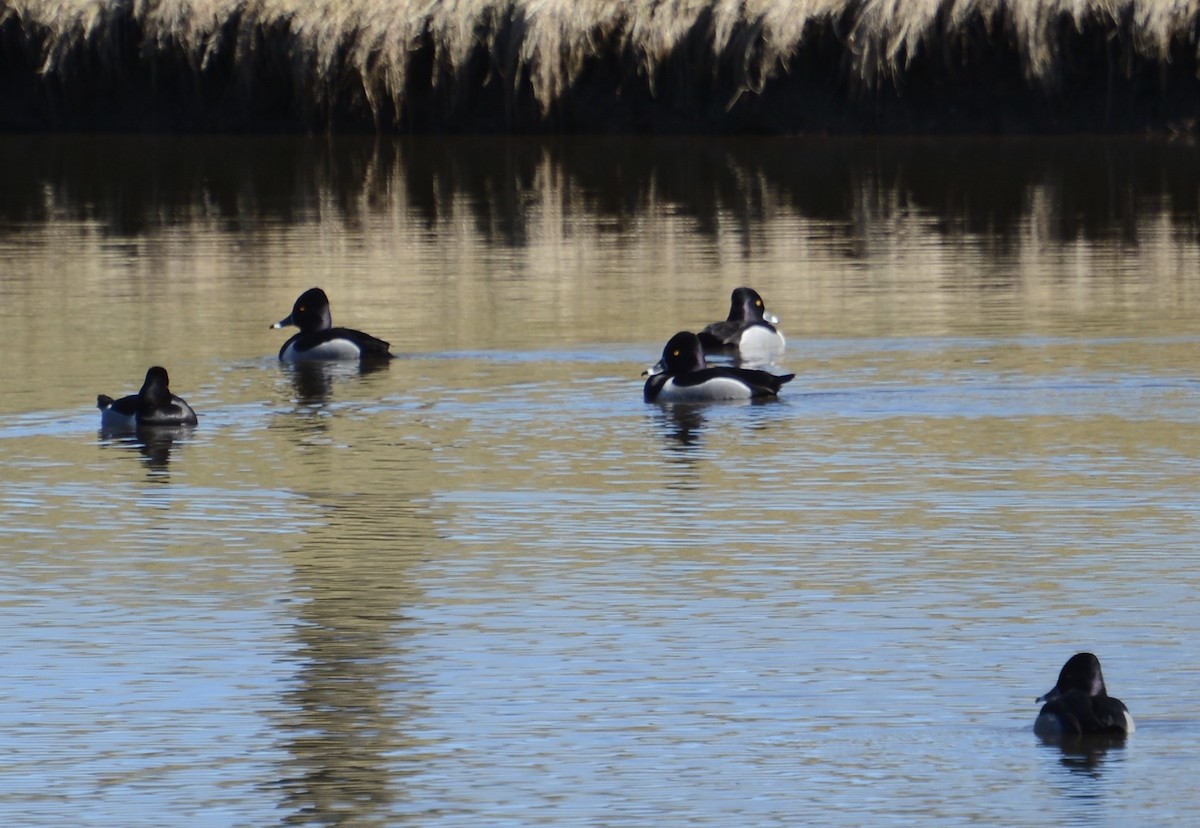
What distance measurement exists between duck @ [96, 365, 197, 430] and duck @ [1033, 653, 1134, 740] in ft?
24.1

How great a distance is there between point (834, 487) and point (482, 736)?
4503 mm

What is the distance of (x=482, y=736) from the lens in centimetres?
771

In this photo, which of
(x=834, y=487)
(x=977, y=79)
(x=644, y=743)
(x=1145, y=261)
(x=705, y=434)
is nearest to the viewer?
(x=644, y=743)

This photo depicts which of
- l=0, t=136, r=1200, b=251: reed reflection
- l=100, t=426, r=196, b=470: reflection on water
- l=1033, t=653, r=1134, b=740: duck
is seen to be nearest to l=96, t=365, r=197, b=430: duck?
l=100, t=426, r=196, b=470: reflection on water

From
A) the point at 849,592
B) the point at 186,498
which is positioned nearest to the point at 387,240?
the point at 186,498

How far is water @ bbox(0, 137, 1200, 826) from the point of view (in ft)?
24.3

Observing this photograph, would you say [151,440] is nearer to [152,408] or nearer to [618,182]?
[152,408]

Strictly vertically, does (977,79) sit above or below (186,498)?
above

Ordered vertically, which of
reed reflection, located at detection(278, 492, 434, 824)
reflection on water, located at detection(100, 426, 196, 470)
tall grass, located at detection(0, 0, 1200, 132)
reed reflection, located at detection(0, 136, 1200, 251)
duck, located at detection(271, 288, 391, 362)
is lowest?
reed reflection, located at detection(278, 492, 434, 824)

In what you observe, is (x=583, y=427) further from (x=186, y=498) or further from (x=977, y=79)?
(x=977, y=79)

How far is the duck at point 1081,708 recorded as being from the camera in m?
7.38

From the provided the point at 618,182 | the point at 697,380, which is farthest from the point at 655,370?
the point at 618,182

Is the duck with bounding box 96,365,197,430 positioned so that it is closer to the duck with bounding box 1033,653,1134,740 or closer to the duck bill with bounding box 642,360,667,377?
the duck bill with bounding box 642,360,667,377

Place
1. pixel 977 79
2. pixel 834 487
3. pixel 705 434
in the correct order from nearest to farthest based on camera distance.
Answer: pixel 834 487
pixel 705 434
pixel 977 79
